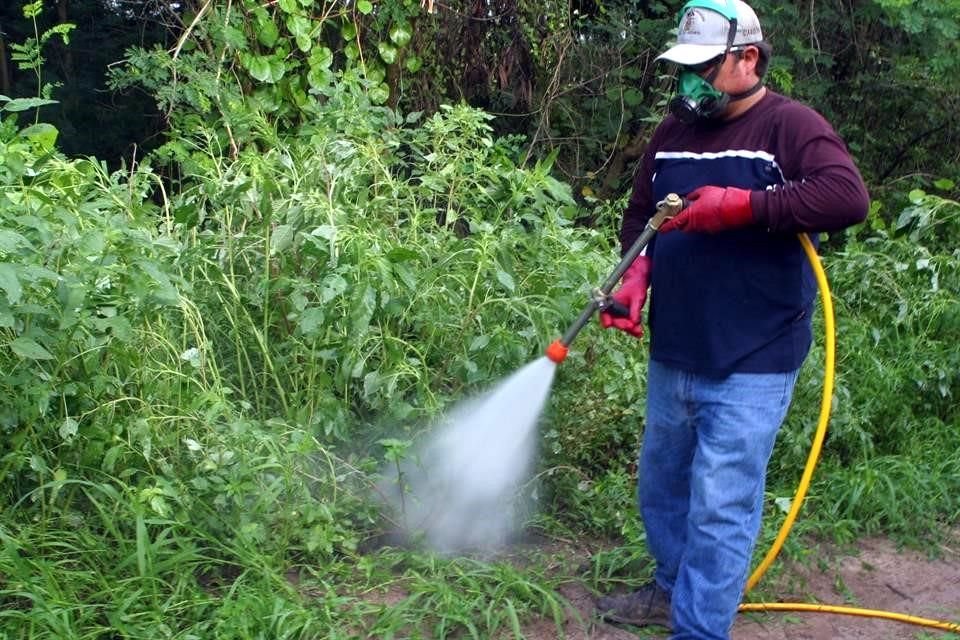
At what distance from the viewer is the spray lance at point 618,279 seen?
3.11 metres

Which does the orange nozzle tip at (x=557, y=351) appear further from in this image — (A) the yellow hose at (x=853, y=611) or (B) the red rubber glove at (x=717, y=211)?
(A) the yellow hose at (x=853, y=611)

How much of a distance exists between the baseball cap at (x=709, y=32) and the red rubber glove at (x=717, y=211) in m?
0.36

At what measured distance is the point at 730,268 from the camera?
315cm

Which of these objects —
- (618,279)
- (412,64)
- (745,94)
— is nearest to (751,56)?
(745,94)

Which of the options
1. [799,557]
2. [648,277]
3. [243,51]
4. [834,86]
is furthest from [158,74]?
[834,86]

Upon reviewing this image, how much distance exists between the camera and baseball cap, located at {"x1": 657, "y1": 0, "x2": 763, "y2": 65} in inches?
121

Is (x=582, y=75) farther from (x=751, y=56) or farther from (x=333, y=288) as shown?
(x=751, y=56)

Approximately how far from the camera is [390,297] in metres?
3.98

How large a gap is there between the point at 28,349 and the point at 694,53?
203 centimetres

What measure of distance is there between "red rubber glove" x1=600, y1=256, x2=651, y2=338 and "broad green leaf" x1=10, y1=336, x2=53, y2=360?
1.64m

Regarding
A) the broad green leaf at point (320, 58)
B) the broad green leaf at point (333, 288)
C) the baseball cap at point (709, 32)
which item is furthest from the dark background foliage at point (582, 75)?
the baseball cap at point (709, 32)

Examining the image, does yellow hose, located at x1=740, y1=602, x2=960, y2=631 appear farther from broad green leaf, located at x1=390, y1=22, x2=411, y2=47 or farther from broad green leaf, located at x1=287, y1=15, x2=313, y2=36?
broad green leaf, located at x1=390, y1=22, x2=411, y2=47

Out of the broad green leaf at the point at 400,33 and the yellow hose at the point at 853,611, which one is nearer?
the yellow hose at the point at 853,611

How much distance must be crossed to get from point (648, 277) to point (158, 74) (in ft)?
9.36
